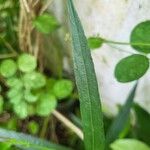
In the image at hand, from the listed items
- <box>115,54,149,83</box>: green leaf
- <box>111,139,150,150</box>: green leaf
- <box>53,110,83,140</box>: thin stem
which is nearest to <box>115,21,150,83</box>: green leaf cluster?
<box>115,54,149,83</box>: green leaf

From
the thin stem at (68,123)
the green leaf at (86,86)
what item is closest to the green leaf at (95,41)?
the green leaf at (86,86)

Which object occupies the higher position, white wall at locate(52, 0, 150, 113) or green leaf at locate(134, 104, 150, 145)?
white wall at locate(52, 0, 150, 113)

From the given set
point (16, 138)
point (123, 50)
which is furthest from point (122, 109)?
point (16, 138)

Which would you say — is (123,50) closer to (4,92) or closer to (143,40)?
(143,40)

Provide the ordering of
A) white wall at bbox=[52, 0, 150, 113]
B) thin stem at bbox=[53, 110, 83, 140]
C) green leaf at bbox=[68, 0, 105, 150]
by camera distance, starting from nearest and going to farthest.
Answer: green leaf at bbox=[68, 0, 105, 150] → white wall at bbox=[52, 0, 150, 113] → thin stem at bbox=[53, 110, 83, 140]

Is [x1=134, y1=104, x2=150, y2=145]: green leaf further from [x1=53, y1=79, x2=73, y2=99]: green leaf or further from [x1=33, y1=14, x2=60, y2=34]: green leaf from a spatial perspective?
[x1=33, y1=14, x2=60, y2=34]: green leaf

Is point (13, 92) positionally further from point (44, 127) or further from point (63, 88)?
point (44, 127)
